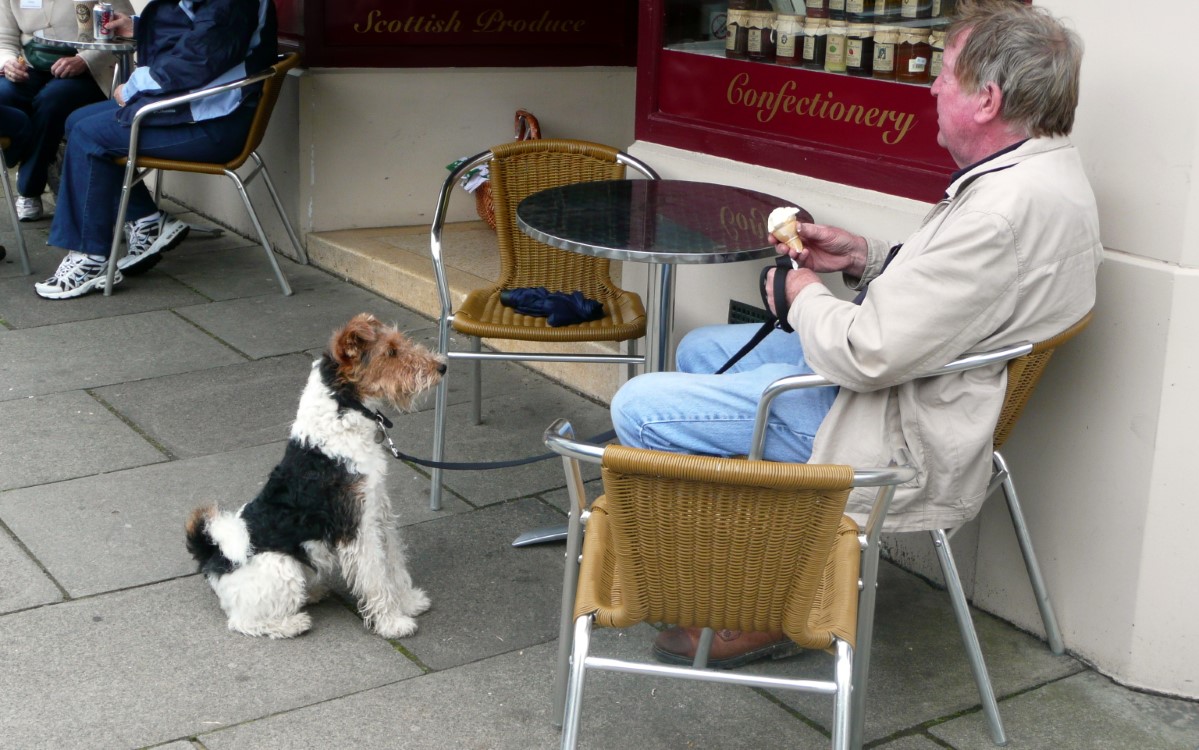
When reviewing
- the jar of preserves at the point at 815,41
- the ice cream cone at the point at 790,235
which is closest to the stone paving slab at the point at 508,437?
the ice cream cone at the point at 790,235

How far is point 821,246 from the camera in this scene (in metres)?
3.35

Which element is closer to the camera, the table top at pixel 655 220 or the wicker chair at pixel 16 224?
the table top at pixel 655 220

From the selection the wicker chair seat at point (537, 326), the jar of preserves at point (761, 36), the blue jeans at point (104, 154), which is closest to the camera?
the wicker chair seat at point (537, 326)

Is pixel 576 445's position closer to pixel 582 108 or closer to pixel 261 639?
pixel 261 639

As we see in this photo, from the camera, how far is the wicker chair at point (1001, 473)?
2.68 metres

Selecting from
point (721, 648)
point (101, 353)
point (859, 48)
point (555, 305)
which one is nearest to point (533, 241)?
point (555, 305)

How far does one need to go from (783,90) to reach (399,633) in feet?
7.05

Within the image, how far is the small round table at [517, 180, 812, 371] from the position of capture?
10.8 ft

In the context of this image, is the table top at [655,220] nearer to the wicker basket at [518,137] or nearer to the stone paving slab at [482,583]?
the stone paving slab at [482,583]

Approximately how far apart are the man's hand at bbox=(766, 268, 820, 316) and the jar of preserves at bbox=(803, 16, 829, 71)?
1.36 m

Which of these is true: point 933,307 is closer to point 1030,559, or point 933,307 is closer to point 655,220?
point 1030,559

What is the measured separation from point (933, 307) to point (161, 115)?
14.5 ft

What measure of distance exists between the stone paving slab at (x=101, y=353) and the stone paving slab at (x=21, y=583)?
143 cm

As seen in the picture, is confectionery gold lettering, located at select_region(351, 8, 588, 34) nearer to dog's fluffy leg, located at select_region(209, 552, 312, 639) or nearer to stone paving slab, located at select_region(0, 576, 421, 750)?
stone paving slab, located at select_region(0, 576, 421, 750)
